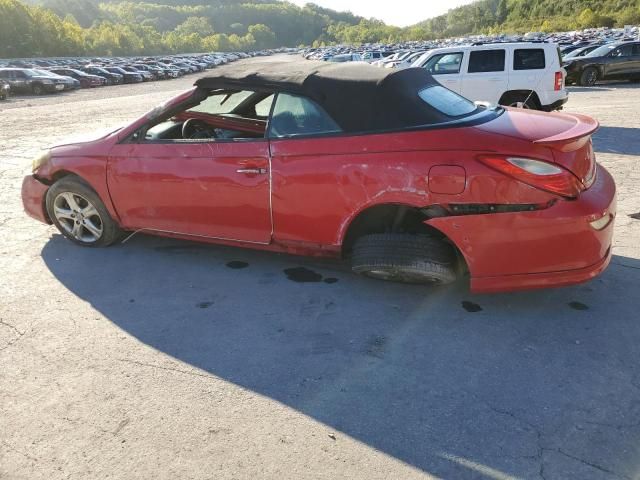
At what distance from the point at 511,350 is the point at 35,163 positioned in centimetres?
431

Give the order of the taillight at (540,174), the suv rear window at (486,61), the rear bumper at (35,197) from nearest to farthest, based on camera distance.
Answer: the taillight at (540,174) < the rear bumper at (35,197) < the suv rear window at (486,61)

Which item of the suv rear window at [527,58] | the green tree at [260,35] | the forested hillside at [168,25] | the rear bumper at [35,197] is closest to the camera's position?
the rear bumper at [35,197]

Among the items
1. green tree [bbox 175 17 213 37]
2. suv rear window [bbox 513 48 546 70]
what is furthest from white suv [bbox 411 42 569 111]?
green tree [bbox 175 17 213 37]

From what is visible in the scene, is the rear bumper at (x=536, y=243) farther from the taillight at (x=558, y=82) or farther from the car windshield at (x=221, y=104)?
the taillight at (x=558, y=82)

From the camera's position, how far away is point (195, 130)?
14.6 ft

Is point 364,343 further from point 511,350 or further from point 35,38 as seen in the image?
point 35,38

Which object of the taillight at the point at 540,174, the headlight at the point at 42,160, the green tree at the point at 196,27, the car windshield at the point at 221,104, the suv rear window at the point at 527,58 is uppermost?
the green tree at the point at 196,27

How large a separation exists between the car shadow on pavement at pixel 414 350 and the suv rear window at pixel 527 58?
24.7 feet

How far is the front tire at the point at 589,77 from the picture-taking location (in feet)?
61.8

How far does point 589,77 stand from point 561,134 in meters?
18.8

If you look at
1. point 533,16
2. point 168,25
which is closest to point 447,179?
point 533,16

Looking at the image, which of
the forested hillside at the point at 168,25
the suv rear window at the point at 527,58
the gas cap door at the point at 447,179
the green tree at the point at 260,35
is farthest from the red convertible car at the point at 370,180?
the green tree at the point at 260,35

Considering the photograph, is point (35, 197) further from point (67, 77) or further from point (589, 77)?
point (67, 77)

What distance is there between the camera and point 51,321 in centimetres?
335
